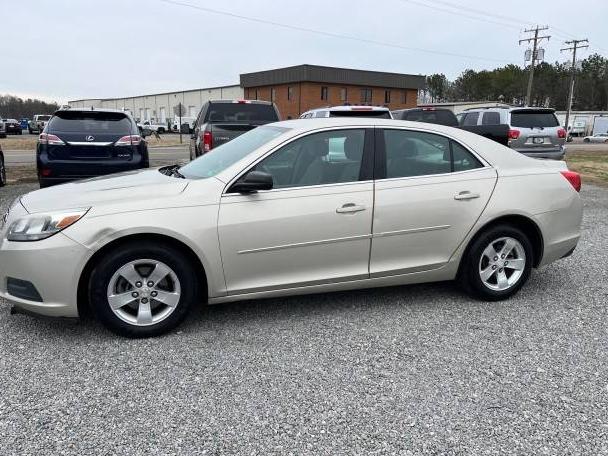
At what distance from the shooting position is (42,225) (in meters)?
3.46

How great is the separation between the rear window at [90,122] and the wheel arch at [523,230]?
20.5ft

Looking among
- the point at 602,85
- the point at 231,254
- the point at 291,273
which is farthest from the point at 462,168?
the point at 602,85

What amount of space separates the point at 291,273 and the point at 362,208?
724 millimetres

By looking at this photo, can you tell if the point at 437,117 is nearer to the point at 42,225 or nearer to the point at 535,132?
the point at 535,132

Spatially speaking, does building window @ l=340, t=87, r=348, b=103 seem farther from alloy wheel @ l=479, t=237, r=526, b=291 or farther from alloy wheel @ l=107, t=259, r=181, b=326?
alloy wheel @ l=107, t=259, r=181, b=326

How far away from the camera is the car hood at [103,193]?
360 centimetres

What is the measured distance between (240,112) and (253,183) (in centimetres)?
724

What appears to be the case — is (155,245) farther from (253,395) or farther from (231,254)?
(253,395)

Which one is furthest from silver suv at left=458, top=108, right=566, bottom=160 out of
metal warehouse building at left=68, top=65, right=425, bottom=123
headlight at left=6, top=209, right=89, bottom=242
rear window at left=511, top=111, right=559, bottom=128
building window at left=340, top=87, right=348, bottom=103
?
building window at left=340, top=87, right=348, bottom=103

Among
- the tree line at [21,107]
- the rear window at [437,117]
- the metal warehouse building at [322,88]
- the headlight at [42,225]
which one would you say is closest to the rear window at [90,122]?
the headlight at [42,225]

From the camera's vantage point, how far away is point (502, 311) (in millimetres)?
4340

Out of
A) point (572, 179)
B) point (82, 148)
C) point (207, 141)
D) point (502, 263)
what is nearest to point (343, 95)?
point (207, 141)

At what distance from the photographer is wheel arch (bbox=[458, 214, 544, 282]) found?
4.40 meters

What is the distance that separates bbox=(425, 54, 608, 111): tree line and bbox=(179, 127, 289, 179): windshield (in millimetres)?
88706
